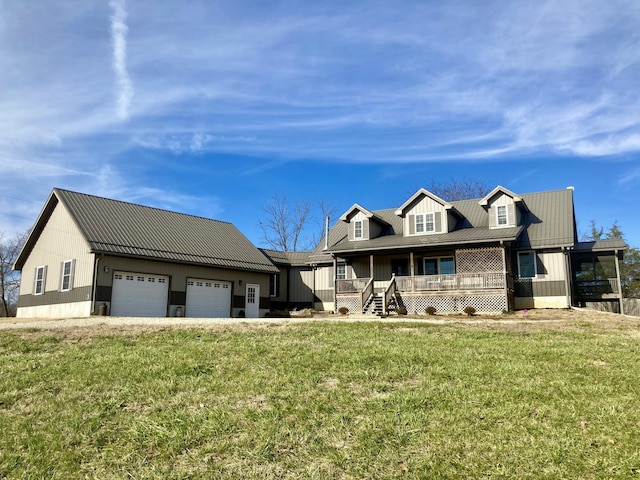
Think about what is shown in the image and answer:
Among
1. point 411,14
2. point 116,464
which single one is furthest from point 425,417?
point 411,14

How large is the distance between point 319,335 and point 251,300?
54.4 ft

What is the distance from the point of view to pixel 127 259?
74.3ft

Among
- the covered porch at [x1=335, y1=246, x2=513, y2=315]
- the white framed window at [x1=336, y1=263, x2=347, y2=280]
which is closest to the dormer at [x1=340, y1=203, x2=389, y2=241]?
the covered porch at [x1=335, y1=246, x2=513, y2=315]

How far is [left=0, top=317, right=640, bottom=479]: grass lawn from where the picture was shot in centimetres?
520

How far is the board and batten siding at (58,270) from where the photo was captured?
72.3 ft

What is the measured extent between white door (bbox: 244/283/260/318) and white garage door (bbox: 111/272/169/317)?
5045 millimetres

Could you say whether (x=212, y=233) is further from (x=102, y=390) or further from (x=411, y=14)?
(x=102, y=390)

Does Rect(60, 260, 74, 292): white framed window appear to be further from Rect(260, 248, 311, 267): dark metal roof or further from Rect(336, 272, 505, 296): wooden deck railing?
Rect(336, 272, 505, 296): wooden deck railing

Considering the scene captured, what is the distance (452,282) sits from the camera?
23672 millimetres

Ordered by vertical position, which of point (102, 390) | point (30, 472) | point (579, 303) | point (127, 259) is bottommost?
point (30, 472)

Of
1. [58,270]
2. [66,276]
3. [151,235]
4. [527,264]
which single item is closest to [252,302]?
[151,235]

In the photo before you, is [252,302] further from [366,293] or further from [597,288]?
[597,288]

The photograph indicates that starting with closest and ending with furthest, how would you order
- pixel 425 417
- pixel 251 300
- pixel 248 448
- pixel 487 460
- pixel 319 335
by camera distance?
1. pixel 487 460
2. pixel 248 448
3. pixel 425 417
4. pixel 319 335
5. pixel 251 300

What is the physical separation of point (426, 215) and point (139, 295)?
565 inches
